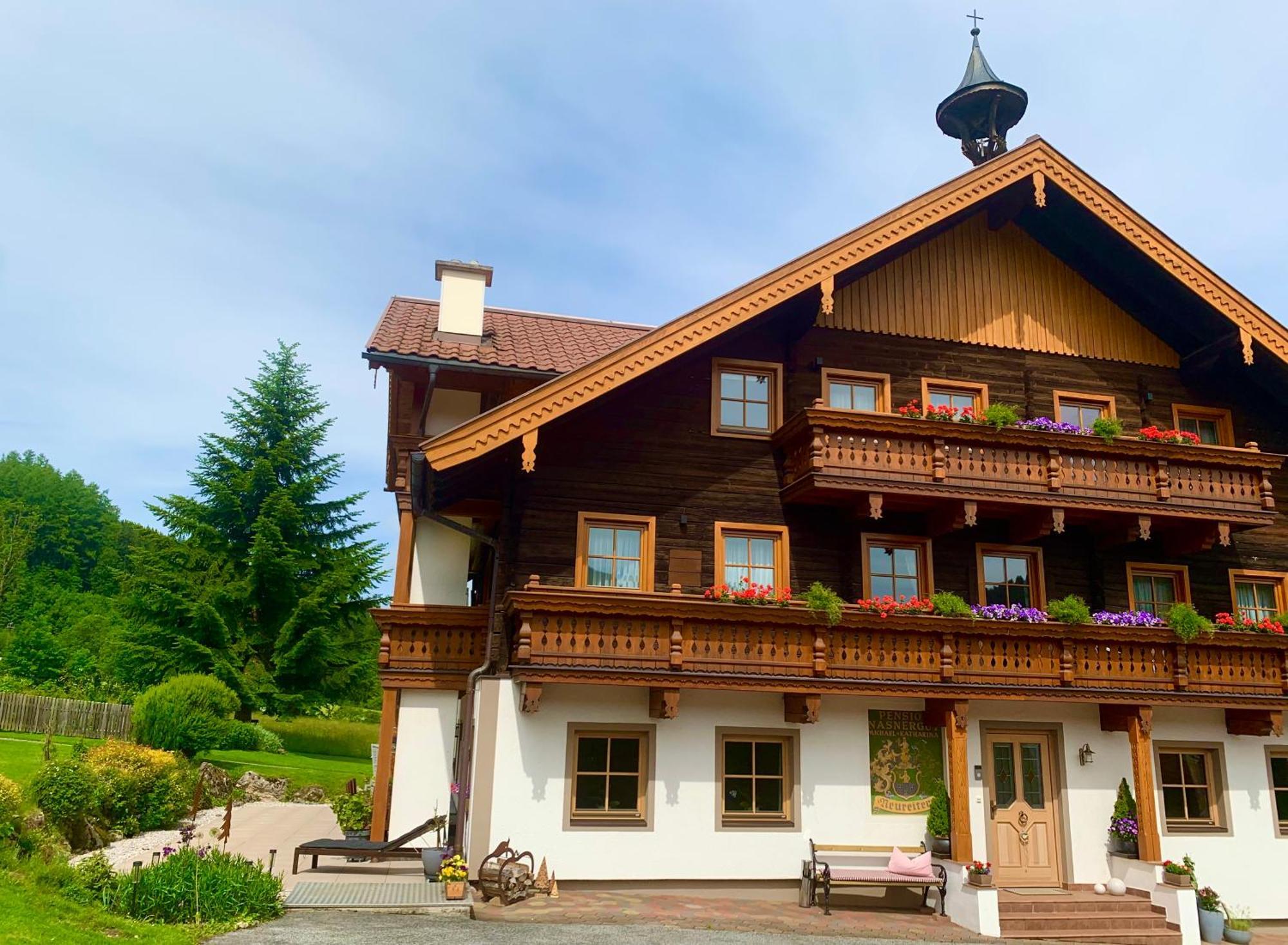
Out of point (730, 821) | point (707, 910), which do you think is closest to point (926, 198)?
point (730, 821)

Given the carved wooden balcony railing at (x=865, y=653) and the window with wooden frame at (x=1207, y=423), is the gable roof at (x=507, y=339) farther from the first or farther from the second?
the window with wooden frame at (x=1207, y=423)

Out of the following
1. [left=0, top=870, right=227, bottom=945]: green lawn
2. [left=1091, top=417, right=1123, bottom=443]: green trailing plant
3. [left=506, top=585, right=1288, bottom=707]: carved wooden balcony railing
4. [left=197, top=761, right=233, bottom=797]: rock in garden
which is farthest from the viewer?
[left=197, top=761, right=233, bottom=797]: rock in garden

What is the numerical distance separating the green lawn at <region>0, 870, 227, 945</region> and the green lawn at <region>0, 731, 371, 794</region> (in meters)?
8.75

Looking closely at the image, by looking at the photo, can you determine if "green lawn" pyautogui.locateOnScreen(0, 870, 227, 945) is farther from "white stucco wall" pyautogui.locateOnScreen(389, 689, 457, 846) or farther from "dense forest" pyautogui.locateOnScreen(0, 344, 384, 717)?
"dense forest" pyautogui.locateOnScreen(0, 344, 384, 717)

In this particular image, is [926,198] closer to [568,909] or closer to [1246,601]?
[1246,601]

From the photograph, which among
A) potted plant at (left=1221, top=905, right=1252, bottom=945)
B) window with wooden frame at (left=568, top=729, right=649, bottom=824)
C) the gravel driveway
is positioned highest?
window with wooden frame at (left=568, top=729, right=649, bottom=824)

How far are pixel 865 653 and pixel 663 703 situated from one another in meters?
3.08

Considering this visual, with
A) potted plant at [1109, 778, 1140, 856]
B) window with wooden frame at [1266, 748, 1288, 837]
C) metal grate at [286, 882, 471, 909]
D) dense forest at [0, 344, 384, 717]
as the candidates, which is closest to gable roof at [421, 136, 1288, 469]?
metal grate at [286, 882, 471, 909]

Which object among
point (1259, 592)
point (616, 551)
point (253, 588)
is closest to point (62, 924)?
point (616, 551)

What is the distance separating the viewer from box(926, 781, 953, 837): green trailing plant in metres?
14.6

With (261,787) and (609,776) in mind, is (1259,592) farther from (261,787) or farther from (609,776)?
(261,787)

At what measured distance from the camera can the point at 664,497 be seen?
1590 cm

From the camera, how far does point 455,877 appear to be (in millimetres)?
12656

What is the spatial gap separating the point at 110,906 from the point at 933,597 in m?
11.4
